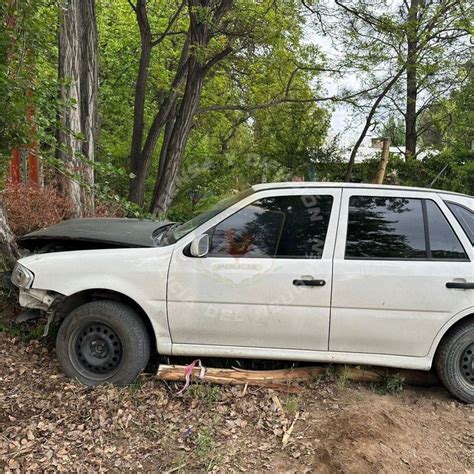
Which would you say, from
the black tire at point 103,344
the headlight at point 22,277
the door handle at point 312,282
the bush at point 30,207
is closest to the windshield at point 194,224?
the black tire at point 103,344

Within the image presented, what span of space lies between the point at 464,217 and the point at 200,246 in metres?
2.19

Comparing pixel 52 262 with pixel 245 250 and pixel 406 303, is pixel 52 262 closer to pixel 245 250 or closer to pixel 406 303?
pixel 245 250

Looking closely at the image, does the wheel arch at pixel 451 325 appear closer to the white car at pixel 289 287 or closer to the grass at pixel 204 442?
the white car at pixel 289 287

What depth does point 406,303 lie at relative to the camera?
369 cm

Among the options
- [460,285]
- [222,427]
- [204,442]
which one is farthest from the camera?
[460,285]

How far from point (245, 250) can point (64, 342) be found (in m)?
1.67

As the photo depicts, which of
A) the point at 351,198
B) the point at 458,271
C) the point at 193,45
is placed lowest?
the point at 458,271

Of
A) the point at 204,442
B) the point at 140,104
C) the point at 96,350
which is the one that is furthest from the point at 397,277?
the point at 140,104

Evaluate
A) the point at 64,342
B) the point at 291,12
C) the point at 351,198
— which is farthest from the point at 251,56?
the point at 64,342

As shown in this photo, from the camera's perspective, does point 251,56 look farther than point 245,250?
Yes

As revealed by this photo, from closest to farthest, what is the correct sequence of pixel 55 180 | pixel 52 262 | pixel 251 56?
pixel 52 262
pixel 55 180
pixel 251 56

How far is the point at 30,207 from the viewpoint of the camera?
21.7 ft

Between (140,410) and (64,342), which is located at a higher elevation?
(64,342)

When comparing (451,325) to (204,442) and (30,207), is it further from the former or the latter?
(30,207)
